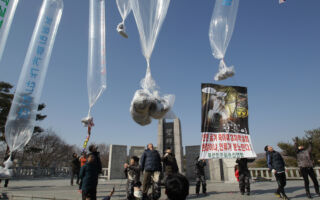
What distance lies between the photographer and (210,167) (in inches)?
536

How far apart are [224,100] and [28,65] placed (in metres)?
6.90

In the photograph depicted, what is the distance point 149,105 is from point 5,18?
5080 mm

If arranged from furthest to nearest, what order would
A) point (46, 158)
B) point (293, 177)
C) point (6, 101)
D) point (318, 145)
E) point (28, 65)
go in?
point (46, 158), point (318, 145), point (6, 101), point (293, 177), point (28, 65)

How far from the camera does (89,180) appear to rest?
14.1 ft

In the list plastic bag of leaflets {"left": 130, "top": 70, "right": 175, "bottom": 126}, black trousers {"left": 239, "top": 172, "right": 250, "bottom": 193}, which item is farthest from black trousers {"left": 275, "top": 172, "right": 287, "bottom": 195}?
plastic bag of leaflets {"left": 130, "top": 70, "right": 175, "bottom": 126}

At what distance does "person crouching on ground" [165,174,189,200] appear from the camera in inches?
75.4

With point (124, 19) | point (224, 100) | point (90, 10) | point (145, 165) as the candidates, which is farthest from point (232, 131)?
point (90, 10)

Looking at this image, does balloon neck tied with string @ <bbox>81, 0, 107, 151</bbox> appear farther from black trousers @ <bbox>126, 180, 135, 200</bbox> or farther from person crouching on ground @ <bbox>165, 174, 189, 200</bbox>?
person crouching on ground @ <bbox>165, 174, 189, 200</bbox>

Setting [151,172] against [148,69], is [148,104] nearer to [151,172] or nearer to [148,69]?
[148,69]

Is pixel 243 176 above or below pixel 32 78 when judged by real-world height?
below

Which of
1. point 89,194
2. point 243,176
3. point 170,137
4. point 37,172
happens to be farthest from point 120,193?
point 37,172

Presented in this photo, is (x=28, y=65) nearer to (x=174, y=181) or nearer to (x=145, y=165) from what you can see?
(x=145, y=165)

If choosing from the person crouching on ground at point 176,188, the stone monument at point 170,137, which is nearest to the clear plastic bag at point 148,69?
the person crouching on ground at point 176,188

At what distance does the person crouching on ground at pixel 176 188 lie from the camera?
192 cm
